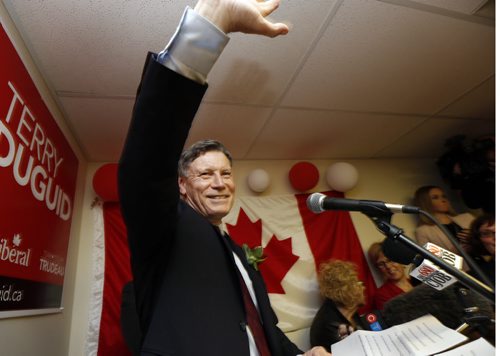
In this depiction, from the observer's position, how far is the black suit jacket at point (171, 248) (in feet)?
1.76

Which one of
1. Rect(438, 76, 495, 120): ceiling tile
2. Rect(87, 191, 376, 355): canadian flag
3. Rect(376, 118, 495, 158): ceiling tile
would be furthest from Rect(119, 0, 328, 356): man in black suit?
Rect(376, 118, 495, 158): ceiling tile

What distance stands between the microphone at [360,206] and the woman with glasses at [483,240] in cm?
165

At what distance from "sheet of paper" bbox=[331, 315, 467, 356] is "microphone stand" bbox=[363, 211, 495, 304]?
0.12 m

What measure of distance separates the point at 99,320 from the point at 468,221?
2727 mm

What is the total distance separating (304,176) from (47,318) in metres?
1.88

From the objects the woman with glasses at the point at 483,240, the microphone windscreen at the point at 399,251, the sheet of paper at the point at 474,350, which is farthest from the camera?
the woman with glasses at the point at 483,240

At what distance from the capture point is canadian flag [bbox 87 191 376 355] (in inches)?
84.0

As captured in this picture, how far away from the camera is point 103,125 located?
2.02m

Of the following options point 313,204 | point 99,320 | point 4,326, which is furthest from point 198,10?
point 99,320

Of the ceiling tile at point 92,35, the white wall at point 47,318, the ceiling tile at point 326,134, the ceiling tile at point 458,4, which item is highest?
the ceiling tile at point 458,4

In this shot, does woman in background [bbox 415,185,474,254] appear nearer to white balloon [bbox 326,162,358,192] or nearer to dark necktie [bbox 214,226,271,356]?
white balloon [bbox 326,162,358,192]

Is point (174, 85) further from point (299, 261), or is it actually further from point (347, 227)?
point (347, 227)

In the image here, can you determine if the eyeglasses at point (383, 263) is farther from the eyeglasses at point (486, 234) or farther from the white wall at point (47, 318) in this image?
the white wall at point (47, 318)

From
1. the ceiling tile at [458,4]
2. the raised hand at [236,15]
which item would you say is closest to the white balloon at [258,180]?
the ceiling tile at [458,4]
